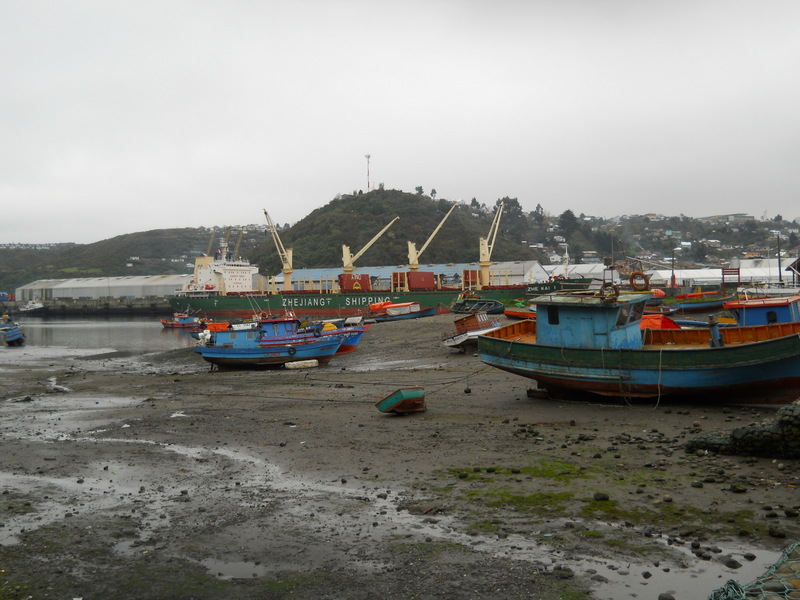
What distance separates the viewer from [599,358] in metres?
16.0

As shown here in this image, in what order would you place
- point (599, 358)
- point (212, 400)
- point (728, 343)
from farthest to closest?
point (212, 400) → point (728, 343) → point (599, 358)

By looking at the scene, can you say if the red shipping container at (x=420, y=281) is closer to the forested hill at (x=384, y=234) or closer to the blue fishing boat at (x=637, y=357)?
the blue fishing boat at (x=637, y=357)

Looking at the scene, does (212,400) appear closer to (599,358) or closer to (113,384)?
(113,384)

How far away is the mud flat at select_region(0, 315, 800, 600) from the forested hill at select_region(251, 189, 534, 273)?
389 feet

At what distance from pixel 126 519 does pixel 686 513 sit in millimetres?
7690

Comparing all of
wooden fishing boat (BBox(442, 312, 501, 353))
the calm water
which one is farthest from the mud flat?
the calm water

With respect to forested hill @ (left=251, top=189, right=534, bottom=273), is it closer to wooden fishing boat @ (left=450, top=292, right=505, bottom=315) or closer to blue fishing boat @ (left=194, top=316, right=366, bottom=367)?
wooden fishing boat @ (left=450, top=292, right=505, bottom=315)

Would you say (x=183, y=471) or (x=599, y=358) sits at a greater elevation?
(x=599, y=358)

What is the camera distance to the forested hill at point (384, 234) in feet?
449

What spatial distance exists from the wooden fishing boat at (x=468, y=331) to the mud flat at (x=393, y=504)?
11.0m

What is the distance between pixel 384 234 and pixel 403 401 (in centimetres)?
12827

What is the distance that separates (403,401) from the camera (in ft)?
51.8

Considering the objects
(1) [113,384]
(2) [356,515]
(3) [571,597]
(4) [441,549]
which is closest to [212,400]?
(1) [113,384]

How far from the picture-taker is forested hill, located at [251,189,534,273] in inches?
5394
